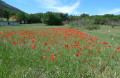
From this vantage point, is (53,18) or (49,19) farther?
(53,18)

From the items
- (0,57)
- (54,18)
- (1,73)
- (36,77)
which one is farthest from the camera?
(54,18)

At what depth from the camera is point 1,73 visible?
74.8 inches

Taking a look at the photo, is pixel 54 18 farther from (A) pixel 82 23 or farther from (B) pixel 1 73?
(B) pixel 1 73

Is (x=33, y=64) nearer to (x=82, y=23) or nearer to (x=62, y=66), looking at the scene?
(x=62, y=66)

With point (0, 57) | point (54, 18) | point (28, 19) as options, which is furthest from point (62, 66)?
point (28, 19)

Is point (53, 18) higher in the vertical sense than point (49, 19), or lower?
higher

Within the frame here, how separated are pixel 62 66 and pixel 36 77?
0.74 meters

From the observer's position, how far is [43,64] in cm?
262

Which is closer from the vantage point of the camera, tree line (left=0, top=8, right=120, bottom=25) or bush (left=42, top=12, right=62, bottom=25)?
tree line (left=0, top=8, right=120, bottom=25)

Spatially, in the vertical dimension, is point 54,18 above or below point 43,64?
above

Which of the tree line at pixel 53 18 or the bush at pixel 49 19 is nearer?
the tree line at pixel 53 18

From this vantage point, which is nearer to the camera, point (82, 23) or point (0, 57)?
point (0, 57)

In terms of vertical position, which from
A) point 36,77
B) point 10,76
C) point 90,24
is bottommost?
point 36,77

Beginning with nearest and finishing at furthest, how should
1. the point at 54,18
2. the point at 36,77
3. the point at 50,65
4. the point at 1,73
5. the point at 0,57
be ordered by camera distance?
the point at 1,73 → the point at 36,77 → the point at 50,65 → the point at 0,57 → the point at 54,18
